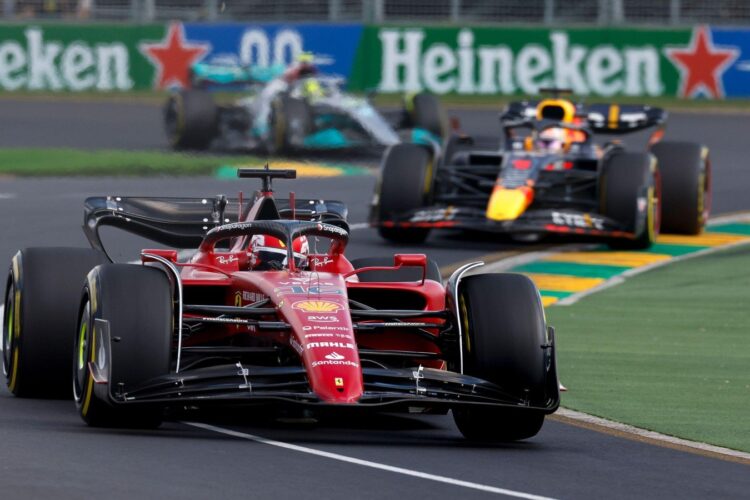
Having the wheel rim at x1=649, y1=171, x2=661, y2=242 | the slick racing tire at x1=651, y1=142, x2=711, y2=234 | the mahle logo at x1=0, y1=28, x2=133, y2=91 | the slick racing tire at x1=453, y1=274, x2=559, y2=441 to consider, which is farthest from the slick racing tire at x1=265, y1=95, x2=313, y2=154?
the slick racing tire at x1=453, y1=274, x2=559, y2=441

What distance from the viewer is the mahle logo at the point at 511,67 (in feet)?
123

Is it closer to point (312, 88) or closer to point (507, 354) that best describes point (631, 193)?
point (507, 354)

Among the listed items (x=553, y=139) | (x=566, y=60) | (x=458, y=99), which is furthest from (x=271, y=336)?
(x=458, y=99)

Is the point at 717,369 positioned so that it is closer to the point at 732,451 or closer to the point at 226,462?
the point at 732,451

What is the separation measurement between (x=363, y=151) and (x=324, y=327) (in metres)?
20.6

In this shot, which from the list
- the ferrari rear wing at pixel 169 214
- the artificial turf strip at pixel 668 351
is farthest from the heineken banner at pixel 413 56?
the ferrari rear wing at pixel 169 214

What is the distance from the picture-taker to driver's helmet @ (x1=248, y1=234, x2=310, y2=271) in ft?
35.3

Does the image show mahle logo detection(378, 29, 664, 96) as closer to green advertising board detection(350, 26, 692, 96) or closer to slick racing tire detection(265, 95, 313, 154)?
green advertising board detection(350, 26, 692, 96)

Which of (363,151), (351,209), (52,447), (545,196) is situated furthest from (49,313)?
(363,151)

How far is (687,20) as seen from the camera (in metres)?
37.3

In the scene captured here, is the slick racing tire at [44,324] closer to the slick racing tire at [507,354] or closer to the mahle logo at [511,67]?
the slick racing tire at [507,354]

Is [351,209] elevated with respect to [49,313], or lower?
lower

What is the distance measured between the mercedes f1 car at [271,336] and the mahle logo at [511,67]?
26.7 metres

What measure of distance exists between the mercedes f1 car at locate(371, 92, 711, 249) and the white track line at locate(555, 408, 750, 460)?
8352 millimetres
